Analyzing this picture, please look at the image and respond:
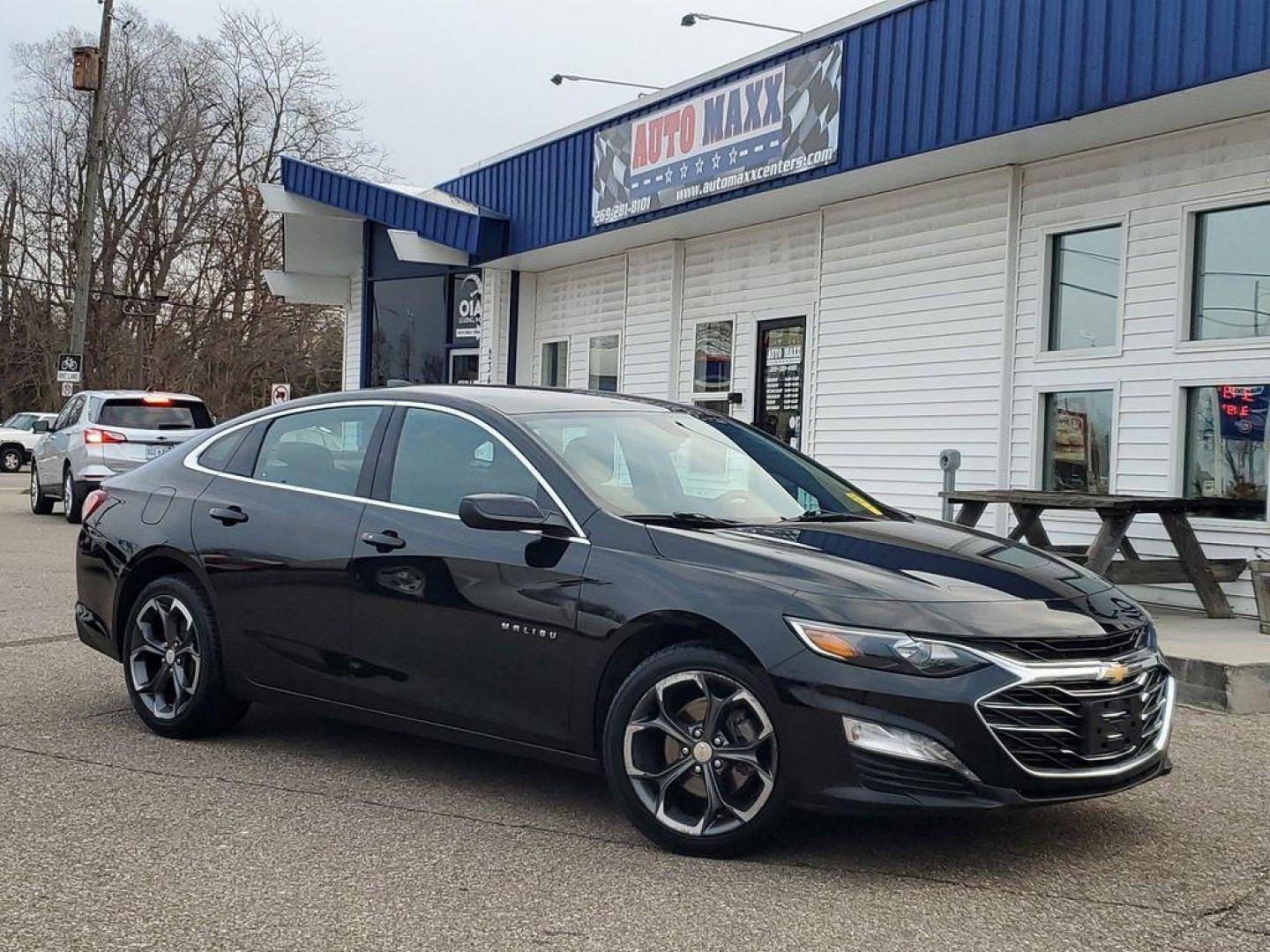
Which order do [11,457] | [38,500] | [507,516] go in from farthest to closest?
[11,457] → [38,500] → [507,516]

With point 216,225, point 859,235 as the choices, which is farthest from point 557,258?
point 216,225

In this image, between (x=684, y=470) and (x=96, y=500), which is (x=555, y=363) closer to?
(x=96, y=500)

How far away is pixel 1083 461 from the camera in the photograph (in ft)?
36.5

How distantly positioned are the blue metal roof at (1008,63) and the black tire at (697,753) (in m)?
6.18

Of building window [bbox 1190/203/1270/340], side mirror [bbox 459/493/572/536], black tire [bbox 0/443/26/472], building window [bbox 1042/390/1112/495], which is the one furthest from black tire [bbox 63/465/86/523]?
black tire [bbox 0/443/26/472]

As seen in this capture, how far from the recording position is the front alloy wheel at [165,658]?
6.08m

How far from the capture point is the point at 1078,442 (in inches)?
440

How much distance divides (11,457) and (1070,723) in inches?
1528

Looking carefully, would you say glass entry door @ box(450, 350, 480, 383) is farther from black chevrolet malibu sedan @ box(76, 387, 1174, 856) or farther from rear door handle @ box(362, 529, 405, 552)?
rear door handle @ box(362, 529, 405, 552)

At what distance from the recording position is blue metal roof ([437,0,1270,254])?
9.01m

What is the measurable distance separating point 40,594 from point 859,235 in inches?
305

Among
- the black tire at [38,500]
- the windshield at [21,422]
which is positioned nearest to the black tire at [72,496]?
the black tire at [38,500]

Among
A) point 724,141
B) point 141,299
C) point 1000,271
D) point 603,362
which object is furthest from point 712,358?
point 141,299

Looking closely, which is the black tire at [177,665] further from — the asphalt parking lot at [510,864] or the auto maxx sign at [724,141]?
the auto maxx sign at [724,141]
